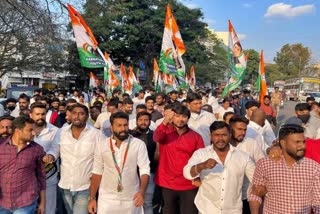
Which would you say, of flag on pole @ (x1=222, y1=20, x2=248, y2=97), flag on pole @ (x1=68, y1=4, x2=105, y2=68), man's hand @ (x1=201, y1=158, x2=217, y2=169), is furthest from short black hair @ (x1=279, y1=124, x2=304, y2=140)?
flag on pole @ (x1=222, y1=20, x2=248, y2=97)

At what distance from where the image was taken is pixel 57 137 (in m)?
5.11

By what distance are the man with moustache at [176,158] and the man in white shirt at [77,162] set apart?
0.80 m

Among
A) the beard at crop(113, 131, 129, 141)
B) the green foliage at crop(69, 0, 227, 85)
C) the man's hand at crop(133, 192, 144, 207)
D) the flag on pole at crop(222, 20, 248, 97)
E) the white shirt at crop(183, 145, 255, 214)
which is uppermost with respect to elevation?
the green foliage at crop(69, 0, 227, 85)

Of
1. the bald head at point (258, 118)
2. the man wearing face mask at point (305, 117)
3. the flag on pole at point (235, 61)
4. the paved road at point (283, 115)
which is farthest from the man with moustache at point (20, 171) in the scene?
the paved road at point (283, 115)

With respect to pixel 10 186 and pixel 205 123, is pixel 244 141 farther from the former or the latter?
pixel 10 186

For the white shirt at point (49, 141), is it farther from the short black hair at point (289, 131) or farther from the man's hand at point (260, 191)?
the short black hair at point (289, 131)

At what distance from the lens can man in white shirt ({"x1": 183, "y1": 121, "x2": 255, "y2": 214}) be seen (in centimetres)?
386

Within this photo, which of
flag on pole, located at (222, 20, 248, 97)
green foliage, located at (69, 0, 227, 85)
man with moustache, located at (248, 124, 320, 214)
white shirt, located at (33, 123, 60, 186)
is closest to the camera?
man with moustache, located at (248, 124, 320, 214)

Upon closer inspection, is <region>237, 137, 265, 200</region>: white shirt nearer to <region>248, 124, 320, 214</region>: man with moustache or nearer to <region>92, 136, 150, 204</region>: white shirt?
<region>92, 136, 150, 204</region>: white shirt

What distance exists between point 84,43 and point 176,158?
5547mm

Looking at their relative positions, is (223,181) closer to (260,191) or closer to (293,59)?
(260,191)

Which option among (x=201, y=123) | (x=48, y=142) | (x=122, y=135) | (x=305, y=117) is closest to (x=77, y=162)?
(x=48, y=142)

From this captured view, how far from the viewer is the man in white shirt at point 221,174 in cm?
386

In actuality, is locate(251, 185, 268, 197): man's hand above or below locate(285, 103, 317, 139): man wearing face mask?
below
